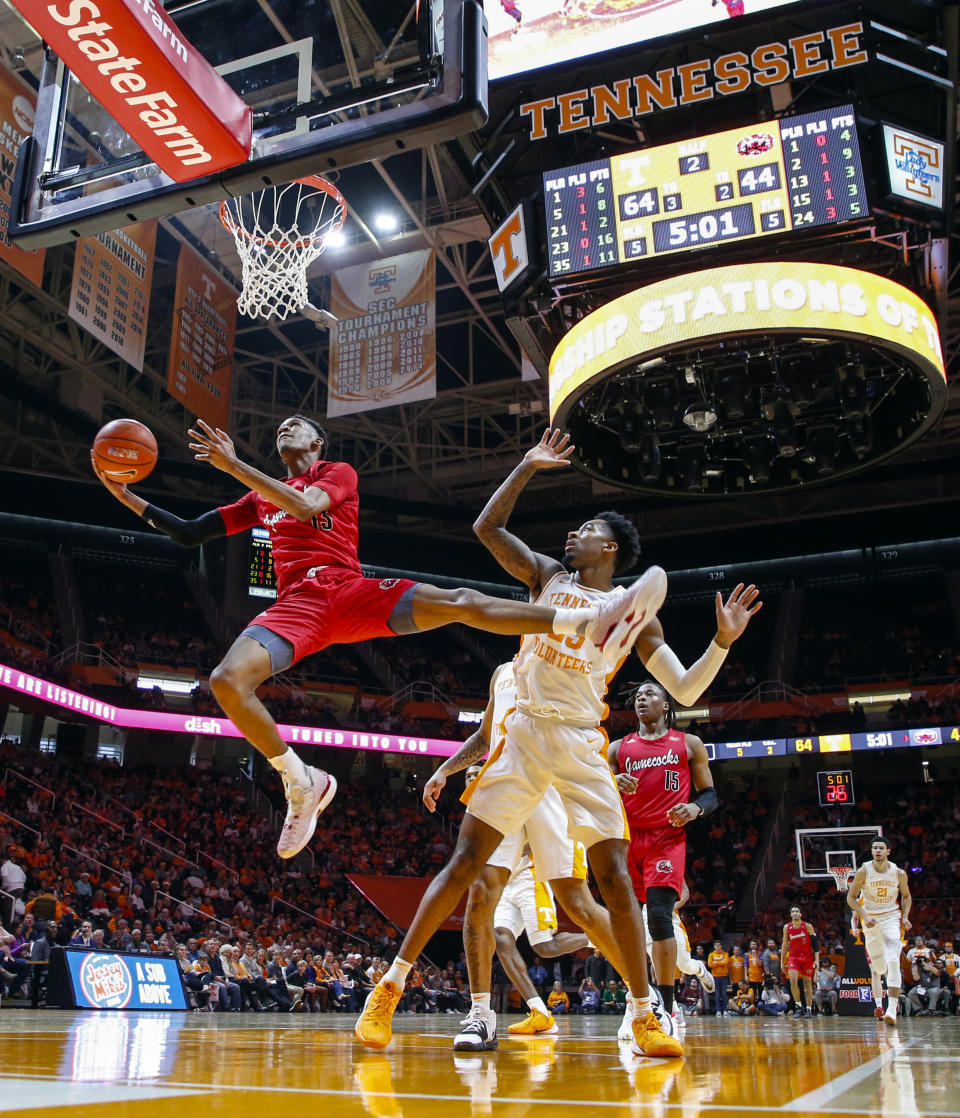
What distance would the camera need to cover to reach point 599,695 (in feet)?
13.8

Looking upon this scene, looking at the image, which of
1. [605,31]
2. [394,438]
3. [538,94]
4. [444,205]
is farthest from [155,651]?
[605,31]

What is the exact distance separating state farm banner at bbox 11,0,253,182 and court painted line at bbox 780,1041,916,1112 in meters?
4.92

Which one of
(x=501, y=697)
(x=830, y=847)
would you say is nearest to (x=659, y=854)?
(x=501, y=697)

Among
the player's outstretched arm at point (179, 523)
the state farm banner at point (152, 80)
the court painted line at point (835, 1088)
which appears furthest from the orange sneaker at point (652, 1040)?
the state farm banner at point (152, 80)

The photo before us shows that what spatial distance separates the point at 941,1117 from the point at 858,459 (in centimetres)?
1308

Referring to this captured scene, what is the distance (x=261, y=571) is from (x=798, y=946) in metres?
15.7

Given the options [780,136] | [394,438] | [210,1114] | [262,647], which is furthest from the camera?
[394,438]

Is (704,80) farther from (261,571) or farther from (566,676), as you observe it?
(261,571)

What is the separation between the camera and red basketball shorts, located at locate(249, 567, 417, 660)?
420 cm

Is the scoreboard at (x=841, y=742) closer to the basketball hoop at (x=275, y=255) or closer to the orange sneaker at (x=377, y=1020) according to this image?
the basketball hoop at (x=275, y=255)

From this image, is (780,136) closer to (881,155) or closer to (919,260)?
(881,155)

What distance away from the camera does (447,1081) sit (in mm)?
2664

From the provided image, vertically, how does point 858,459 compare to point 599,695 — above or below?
above

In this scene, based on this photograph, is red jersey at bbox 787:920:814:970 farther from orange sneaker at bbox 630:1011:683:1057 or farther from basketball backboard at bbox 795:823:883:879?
orange sneaker at bbox 630:1011:683:1057
